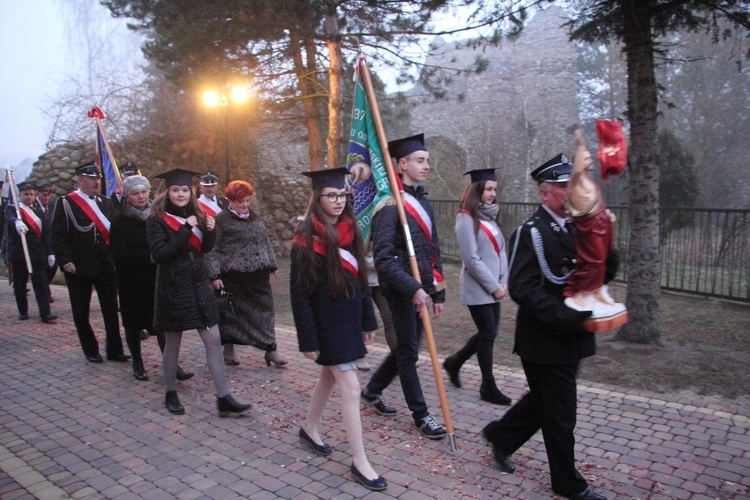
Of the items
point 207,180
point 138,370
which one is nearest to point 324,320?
point 138,370

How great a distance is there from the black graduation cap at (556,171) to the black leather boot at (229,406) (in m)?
3.08

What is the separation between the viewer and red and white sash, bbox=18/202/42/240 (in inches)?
364

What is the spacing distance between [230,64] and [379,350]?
7.13 meters

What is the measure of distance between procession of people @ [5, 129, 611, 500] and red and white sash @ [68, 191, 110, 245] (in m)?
0.01

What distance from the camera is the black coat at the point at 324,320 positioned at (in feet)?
12.5

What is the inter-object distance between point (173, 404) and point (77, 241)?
258cm

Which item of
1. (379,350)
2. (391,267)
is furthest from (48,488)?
(379,350)

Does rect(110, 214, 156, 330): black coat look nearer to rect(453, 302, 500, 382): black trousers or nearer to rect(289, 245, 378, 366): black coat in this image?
rect(289, 245, 378, 366): black coat

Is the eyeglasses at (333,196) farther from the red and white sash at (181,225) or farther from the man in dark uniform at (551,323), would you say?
the red and white sash at (181,225)

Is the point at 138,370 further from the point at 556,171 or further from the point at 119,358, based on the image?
the point at 556,171

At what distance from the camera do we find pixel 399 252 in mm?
4500

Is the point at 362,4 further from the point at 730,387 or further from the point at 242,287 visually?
the point at 730,387

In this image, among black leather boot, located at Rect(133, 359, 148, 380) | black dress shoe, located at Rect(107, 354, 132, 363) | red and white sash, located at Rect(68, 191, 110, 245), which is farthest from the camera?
black dress shoe, located at Rect(107, 354, 132, 363)

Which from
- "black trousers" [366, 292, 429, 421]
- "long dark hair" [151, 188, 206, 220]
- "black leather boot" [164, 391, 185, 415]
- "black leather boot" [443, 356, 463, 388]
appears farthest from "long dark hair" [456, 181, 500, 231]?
"black leather boot" [164, 391, 185, 415]
